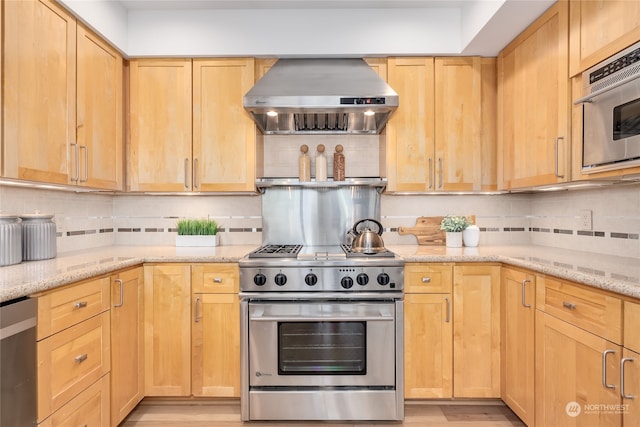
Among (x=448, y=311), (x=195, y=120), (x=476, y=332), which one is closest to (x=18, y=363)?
(x=195, y=120)

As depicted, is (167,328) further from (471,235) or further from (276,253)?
(471,235)

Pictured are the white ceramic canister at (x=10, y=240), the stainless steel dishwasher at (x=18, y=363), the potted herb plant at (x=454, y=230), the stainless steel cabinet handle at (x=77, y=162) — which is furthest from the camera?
the potted herb plant at (x=454, y=230)

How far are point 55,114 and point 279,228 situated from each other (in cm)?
160

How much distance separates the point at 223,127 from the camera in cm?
277

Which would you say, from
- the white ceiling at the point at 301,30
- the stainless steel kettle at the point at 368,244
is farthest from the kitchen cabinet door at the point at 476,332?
the white ceiling at the point at 301,30

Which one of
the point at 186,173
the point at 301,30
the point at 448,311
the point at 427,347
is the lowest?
the point at 427,347

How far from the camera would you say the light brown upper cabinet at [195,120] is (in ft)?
9.07

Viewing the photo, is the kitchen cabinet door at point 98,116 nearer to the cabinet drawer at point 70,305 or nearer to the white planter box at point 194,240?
the white planter box at point 194,240

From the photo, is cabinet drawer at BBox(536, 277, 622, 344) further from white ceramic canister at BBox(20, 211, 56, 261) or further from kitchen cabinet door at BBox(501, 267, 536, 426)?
white ceramic canister at BBox(20, 211, 56, 261)

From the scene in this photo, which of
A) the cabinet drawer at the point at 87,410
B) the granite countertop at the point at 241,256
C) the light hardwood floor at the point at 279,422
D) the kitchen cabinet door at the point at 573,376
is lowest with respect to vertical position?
the light hardwood floor at the point at 279,422

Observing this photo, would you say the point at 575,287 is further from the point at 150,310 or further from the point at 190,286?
the point at 150,310

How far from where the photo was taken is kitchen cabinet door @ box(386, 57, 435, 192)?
2764 mm

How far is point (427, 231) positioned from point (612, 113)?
4.97ft

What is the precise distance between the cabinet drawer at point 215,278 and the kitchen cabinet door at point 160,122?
27.0 inches
